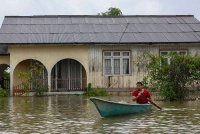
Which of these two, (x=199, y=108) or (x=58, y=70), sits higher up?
(x=58, y=70)

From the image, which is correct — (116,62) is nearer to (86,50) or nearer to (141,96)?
(86,50)

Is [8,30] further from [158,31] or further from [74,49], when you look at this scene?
[158,31]

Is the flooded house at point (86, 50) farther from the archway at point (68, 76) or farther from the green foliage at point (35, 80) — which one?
the green foliage at point (35, 80)

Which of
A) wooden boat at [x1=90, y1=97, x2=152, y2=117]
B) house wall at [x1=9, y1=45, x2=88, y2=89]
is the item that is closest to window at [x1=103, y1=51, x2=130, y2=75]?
house wall at [x1=9, y1=45, x2=88, y2=89]

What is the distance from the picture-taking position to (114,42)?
112 ft

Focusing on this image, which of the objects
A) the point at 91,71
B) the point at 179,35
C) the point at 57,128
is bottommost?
the point at 57,128

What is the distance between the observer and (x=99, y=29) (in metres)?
36.1

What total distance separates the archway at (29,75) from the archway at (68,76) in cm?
72

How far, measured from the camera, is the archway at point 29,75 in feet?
→ 109

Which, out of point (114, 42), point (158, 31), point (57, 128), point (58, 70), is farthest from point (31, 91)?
point (57, 128)

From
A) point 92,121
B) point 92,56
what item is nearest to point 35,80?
point 92,56

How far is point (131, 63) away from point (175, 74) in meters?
8.37

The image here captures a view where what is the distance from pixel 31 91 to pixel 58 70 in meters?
3.43

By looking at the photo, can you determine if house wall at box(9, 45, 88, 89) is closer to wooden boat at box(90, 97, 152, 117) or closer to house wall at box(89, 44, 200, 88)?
house wall at box(89, 44, 200, 88)
